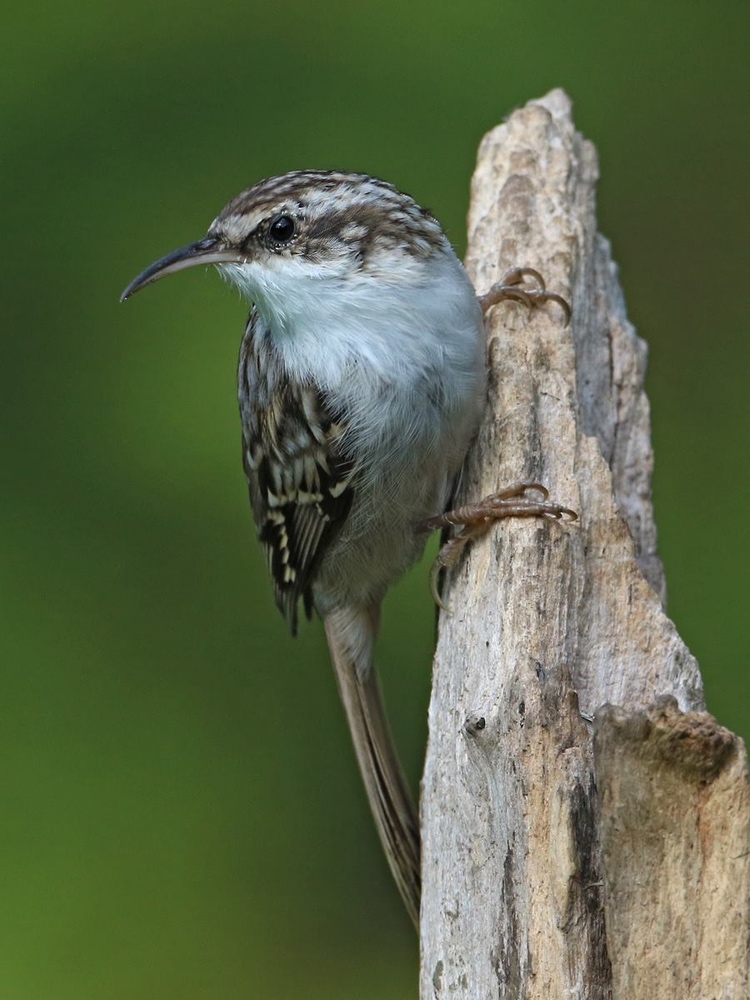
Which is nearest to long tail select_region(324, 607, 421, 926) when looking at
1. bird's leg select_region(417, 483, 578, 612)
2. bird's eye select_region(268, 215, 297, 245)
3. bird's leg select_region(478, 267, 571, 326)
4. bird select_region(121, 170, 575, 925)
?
bird select_region(121, 170, 575, 925)

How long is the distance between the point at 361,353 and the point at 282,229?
0.25m

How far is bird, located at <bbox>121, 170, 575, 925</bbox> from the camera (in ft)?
7.47

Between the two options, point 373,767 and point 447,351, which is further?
point 373,767

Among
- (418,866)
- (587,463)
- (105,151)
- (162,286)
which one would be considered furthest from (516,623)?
(105,151)

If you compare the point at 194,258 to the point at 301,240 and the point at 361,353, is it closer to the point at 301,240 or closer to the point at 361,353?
the point at 301,240

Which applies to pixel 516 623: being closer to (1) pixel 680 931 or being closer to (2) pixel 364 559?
(1) pixel 680 931

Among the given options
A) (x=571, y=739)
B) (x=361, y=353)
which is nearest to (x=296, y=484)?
(x=361, y=353)

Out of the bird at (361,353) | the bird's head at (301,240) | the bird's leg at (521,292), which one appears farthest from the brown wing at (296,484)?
the bird's leg at (521,292)

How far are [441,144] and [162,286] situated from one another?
2.70 feet

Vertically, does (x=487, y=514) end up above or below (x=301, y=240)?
below

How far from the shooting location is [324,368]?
7.62 ft

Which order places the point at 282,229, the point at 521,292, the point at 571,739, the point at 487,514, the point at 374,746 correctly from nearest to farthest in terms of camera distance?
1. the point at 571,739
2. the point at 487,514
3. the point at 282,229
4. the point at 521,292
5. the point at 374,746

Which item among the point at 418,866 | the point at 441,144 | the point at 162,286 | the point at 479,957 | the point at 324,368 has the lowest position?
the point at 479,957

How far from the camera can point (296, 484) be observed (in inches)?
99.3
